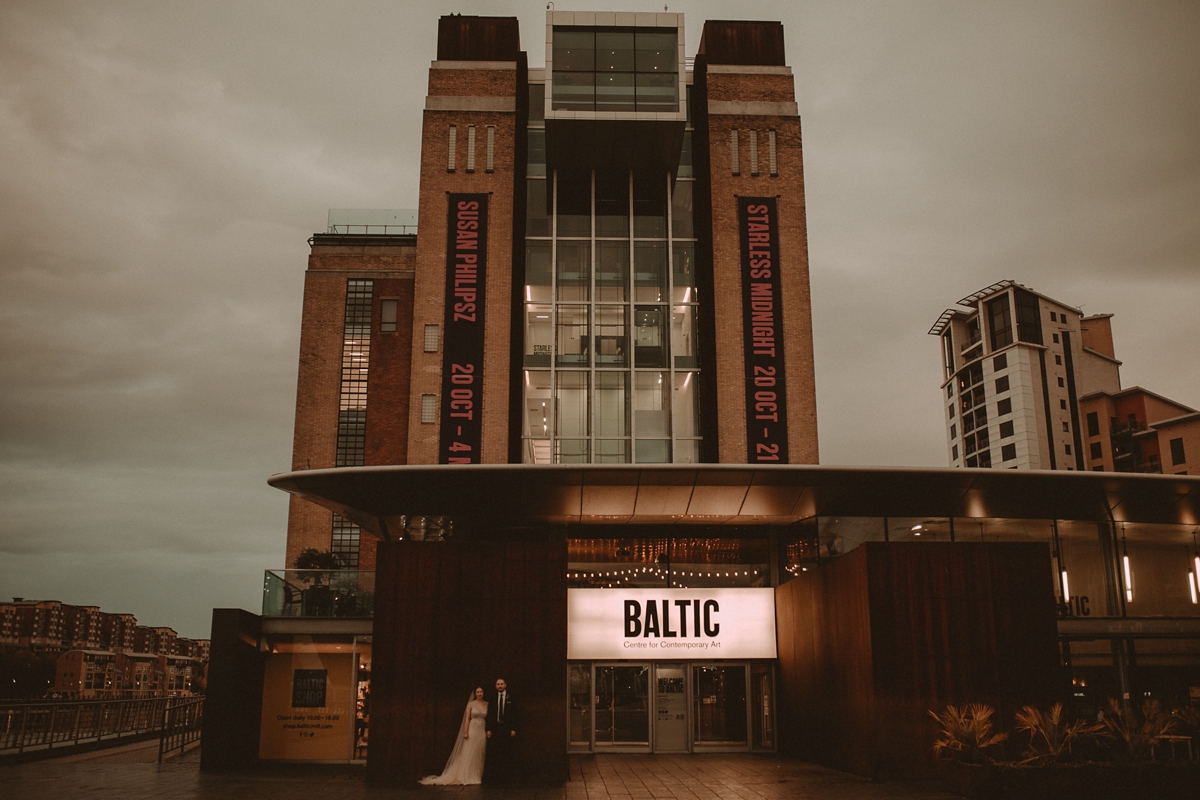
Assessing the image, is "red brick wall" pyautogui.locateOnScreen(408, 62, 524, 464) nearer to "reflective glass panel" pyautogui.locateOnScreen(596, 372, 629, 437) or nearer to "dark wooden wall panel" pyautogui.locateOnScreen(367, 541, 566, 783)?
"reflective glass panel" pyautogui.locateOnScreen(596, 372, 629, 437)

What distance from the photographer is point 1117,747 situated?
1323 cm

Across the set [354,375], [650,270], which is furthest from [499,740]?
[354,375]

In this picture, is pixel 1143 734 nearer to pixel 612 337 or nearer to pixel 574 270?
pixel 612 337

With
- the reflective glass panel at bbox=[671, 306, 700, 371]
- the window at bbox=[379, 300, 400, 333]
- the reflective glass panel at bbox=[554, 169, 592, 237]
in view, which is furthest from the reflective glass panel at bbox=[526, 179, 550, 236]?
the window at bbox=[379, 300, 400, 333]

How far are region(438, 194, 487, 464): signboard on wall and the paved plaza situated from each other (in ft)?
34.4

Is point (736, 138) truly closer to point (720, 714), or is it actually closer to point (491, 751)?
point (720, 714)

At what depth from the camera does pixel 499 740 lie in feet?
46.1

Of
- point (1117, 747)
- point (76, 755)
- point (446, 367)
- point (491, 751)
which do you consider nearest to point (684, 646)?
point (491, 751)

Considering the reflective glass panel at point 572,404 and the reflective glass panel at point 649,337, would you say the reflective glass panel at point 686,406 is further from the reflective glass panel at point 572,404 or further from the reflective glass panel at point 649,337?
the reflective glass panel at point 572,404

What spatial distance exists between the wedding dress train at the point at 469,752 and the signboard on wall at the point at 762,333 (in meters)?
13.7

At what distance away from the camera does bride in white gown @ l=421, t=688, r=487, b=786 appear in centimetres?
1395

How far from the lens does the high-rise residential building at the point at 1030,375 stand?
74.3 meters

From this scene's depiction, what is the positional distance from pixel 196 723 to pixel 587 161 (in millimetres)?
20295

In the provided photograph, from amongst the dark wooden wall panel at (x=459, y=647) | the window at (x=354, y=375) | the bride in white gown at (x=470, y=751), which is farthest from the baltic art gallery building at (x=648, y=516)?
the window at (x=354, y=375)
